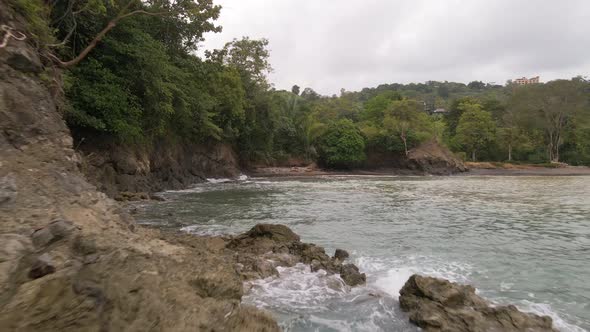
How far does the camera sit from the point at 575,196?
63.1ft

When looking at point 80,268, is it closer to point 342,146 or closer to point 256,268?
point 256,268

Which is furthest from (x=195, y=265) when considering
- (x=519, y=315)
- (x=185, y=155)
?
(x=185, y=155)

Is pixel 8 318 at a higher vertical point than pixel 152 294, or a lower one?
higher

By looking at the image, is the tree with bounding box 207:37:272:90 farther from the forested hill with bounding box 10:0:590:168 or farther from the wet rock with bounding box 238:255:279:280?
the wet rock with bounding box 238:255:279:280

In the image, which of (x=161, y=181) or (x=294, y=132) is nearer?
(x=161, y=181)

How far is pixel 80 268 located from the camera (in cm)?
348

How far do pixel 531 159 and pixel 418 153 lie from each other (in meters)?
18.1

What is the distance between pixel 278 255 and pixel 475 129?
5090 centimetres

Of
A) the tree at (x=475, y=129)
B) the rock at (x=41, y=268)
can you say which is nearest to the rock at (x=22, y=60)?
the rock at (x=41, y=268)

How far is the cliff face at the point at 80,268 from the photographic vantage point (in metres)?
3.02

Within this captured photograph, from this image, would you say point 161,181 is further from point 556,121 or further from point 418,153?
point 556,121

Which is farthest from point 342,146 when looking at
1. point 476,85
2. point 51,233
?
point 476,85

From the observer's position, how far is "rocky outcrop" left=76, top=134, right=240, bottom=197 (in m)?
16.3

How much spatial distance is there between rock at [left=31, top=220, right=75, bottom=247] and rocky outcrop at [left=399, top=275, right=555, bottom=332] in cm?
444
